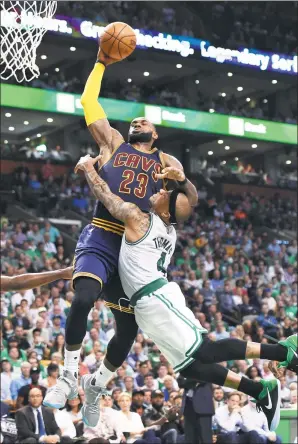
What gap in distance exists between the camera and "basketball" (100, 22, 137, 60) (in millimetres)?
9375

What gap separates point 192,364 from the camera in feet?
28.2

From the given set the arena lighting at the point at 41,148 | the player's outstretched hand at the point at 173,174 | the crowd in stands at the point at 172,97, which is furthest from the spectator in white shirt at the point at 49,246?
the player's outstretched hand at the point at 173,174

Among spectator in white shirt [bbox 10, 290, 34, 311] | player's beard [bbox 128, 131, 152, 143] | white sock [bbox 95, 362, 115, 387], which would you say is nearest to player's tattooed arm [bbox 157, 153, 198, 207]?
player's beard [bbox 128, 131, 152, 143]

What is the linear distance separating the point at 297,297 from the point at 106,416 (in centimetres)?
1517

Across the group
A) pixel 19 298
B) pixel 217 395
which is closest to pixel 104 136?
pixel 217 395

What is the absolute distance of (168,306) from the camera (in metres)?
8.62

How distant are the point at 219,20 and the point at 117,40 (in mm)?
29598

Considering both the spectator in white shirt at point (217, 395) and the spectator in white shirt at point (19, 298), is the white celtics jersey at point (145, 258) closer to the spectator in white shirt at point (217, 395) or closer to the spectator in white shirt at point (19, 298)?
the spectator in white shirt at point (217, 395)

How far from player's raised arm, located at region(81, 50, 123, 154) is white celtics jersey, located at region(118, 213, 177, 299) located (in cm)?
101

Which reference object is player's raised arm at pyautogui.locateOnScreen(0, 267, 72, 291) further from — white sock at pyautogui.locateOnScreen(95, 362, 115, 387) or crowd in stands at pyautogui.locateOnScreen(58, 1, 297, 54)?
crowd in stands at pyautogui.locateOnScreen(58, 1, 297, 54)

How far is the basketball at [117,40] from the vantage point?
9.38 m

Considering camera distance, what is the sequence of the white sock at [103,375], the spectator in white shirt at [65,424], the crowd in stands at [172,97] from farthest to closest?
1. the crowd in stands at [172,97]
2. the spectator in white shirt at [65,424]
3. the white sock at [103,375]

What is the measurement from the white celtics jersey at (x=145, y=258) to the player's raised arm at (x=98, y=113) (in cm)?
101

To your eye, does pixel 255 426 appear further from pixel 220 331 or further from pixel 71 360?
pixel 71 360
